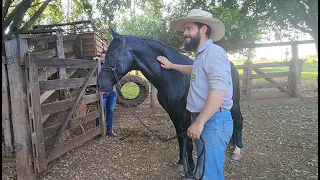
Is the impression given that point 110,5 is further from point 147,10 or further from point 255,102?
point 255,102

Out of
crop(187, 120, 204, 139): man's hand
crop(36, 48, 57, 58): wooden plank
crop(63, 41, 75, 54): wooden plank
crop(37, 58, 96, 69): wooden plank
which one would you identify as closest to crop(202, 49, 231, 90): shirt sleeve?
crop(187, 120, 204, 139): man's hand

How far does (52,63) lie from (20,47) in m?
0.57

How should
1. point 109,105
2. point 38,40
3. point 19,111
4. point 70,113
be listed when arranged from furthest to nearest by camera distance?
point 109,105 → point 38,40 → point 70,113 → point 19,111

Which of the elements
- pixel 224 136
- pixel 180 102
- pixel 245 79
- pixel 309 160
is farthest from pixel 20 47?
pixel 245 79

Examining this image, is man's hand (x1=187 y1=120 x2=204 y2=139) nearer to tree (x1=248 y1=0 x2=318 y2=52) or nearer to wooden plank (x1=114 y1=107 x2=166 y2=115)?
wooden plank (x1=114 y1=107 x2=166 y2=115)

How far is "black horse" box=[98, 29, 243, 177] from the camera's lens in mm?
3090

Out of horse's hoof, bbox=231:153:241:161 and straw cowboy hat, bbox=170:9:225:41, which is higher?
straw cowboy hat, bbox=170:9:225:41

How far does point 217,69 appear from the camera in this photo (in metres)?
1.78

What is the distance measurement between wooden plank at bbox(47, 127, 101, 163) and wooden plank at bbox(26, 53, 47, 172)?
0.23m

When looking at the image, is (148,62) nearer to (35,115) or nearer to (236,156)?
(35,115)

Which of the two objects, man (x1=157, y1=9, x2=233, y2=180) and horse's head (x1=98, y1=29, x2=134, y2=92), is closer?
man (x1=157, y1=9, x2=233, y2=180)

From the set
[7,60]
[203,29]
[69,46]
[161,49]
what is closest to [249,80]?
[69,46]

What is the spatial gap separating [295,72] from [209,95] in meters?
7.77

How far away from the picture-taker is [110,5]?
11.3 meters
